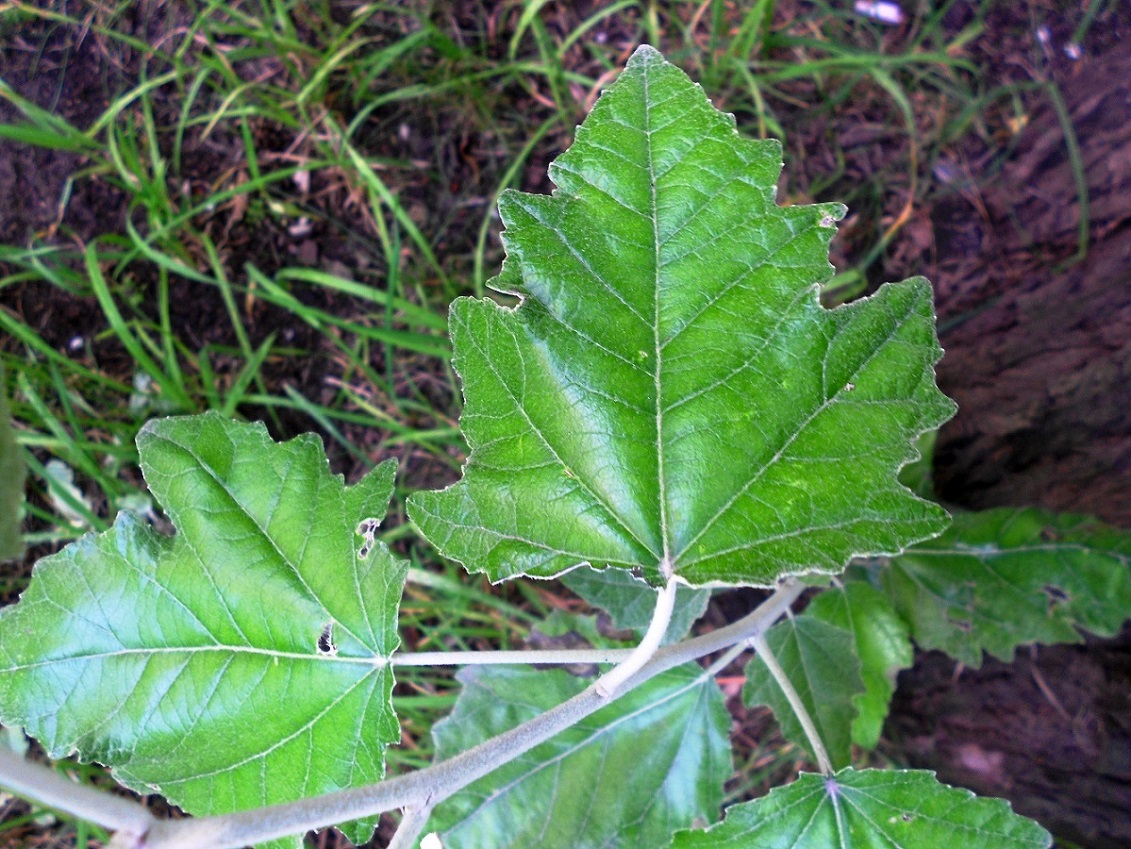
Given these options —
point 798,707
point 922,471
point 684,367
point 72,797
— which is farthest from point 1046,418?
point 72,797

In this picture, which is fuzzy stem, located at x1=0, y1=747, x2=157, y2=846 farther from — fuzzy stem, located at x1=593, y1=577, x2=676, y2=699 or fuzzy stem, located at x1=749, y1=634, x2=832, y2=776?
fuzzy stem, located at x1=749, y1=634, x2=832, y2=776

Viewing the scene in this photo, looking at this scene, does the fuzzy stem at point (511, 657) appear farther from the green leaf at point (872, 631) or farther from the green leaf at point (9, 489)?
the green leaf at point (872, 631)

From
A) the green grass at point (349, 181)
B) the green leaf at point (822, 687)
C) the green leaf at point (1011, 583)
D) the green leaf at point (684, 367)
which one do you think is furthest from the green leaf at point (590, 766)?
the green grass at point (349, 181)

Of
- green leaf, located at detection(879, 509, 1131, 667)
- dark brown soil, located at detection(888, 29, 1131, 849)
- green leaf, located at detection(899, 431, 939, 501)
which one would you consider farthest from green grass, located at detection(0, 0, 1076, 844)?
green leaf, located at detection(879, 509, 1131, 667)

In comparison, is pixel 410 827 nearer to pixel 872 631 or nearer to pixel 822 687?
pixel 822 687

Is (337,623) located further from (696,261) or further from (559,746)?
(696,261)
